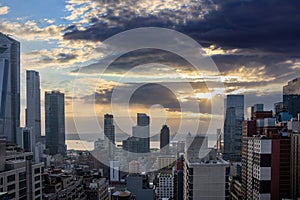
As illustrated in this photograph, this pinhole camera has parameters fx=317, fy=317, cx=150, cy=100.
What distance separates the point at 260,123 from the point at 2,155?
706 centimetres

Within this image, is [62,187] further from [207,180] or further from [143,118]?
[207,180]

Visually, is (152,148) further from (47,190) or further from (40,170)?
(40,170)

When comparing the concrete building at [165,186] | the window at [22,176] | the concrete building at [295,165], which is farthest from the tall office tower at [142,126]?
the concrete building at [165,186]

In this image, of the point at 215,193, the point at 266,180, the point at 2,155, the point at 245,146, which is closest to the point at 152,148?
the point at 245,146

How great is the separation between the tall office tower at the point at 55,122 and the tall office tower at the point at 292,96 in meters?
12.1

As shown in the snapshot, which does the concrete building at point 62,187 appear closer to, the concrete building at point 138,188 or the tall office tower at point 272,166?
the concrete building at point 138,188

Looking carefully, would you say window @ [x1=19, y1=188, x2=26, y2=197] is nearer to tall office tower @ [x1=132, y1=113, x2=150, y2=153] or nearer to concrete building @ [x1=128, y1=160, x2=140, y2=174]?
tall office tower @ [x1=132, y1=113, x2=150, y2=153]

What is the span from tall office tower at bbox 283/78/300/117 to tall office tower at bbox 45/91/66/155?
39.7ft

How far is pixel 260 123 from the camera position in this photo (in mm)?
9219

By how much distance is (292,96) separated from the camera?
1227 centimetres

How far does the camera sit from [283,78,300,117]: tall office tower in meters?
11.9

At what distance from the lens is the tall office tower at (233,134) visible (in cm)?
1472

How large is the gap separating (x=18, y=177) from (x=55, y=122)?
1603cm

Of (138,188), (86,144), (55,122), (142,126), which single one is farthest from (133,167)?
(55,122)
